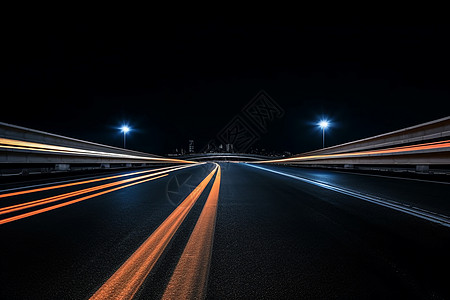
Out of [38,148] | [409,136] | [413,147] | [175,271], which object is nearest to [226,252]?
[175,271]

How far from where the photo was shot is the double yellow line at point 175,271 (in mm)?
1548

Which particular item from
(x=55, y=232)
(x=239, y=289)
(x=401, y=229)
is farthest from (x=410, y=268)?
(x=55, y=232)

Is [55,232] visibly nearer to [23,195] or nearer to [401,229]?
[23,195]

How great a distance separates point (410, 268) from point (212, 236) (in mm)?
1945

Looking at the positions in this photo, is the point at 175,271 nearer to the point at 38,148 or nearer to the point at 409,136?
the point at 38,148

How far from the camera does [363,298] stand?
1.50 meters

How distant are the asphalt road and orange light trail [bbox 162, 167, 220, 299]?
0.03 ft

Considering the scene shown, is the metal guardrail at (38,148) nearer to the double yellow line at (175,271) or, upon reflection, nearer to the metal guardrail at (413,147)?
the double yellow line at (175,271)

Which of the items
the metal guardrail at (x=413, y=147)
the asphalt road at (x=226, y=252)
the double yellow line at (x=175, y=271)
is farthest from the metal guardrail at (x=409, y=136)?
the double yellow line at (x=175, y=271)

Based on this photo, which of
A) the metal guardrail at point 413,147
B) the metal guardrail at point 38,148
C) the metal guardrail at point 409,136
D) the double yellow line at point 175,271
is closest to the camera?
the double yellow line at point 175,271

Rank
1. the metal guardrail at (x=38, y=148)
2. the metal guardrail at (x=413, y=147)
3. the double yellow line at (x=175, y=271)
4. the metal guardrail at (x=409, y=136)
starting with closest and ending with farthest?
the double yellow line at (x=175, y=271) < the metal guardrail at (x=413, y=147) < the metal guardrail at (x=38, y=148) < the metal guardrail at (x=409, y=136)

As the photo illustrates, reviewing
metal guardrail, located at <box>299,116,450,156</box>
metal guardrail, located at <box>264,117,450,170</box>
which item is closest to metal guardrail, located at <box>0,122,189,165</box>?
metal guardrail, located at <box>264,117,450,170</box>

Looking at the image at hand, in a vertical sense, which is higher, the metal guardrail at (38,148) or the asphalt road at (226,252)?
the metal guardrail at (38,148)

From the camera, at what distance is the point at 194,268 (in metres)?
1.89
